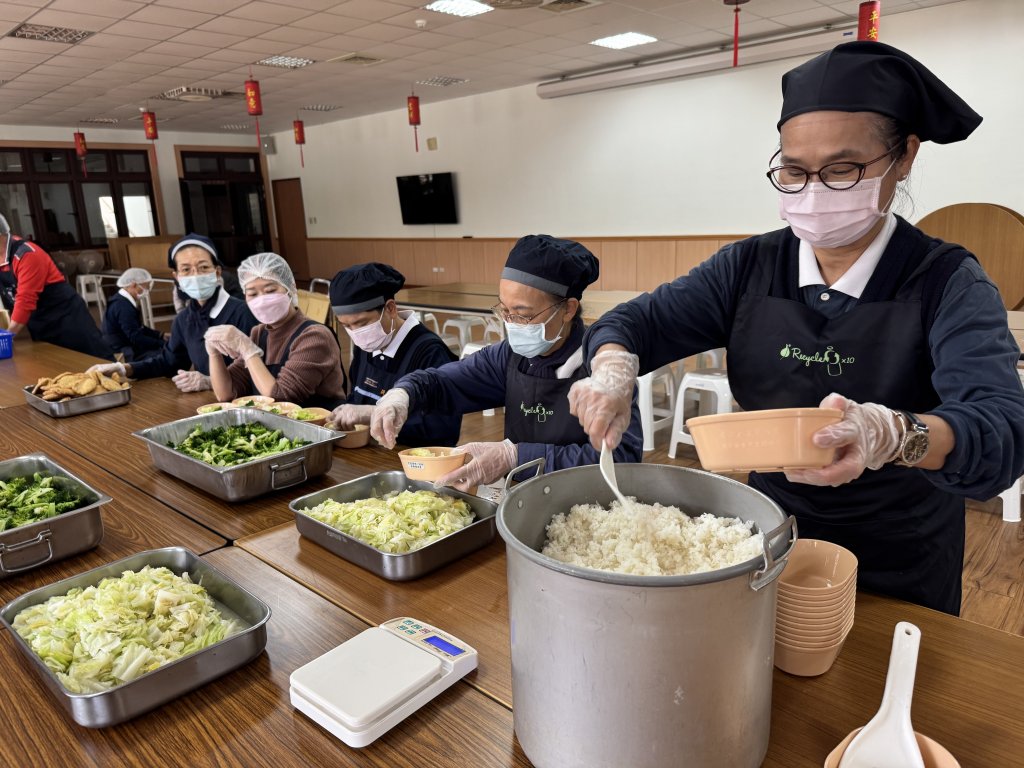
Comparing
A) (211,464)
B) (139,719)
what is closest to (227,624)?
(139,719)

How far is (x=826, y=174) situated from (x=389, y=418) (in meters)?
1.30

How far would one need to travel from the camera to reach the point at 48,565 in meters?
1.48

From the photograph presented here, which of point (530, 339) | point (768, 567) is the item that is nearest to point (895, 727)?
point (768, 567)

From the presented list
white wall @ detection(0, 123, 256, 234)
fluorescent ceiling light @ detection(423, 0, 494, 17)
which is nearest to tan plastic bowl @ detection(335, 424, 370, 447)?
fluorescent ceiling light @ detection(423, 0, 494, 17)

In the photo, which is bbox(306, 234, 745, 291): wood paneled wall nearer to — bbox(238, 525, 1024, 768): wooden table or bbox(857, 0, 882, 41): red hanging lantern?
bbox(857, 0, 882, 41): red hanging lantern

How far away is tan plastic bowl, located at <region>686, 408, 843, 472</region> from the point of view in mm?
830

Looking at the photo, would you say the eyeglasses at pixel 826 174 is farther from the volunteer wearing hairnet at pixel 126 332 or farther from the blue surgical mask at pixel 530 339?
the volunteer wearing hairnet at pixel 126 332

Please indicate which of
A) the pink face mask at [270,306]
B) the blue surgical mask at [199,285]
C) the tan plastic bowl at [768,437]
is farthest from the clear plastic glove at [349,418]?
the blue surgical mask at [199,285]

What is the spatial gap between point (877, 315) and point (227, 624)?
4.38ft

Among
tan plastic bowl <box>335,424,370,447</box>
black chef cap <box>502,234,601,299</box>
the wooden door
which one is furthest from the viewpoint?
the wooden door

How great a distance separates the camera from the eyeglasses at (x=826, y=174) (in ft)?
4.07

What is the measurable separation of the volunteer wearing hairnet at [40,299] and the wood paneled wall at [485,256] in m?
5.49

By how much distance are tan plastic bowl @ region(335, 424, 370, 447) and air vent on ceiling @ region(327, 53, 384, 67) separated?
626cm

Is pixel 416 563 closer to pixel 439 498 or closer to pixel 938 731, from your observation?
pixel 439 498
